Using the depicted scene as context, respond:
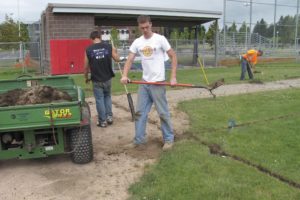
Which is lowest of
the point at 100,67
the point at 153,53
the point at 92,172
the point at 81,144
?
the point at 92,172

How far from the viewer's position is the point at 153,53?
236 inches

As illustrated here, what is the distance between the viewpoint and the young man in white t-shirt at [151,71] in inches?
234

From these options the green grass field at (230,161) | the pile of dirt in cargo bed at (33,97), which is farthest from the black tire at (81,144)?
the green grass field at (230,161)

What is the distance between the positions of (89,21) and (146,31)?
15.7 meters

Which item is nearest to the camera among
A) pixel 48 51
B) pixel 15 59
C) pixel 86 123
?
pixel 86 123

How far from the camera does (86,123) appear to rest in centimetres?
559

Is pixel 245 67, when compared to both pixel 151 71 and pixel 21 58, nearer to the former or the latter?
pixel 151 71

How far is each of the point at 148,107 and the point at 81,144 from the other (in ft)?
4.09

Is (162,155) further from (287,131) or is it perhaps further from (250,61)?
(250,61)

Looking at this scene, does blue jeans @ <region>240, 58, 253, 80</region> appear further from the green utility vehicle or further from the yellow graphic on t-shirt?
the green utility vehicle

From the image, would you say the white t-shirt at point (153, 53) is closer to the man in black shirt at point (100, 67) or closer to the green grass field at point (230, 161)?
the green grass field at point (230, 161)

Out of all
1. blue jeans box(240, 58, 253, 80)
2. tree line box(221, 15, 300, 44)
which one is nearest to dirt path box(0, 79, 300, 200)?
blue jeans box(240, 58, 253, 80)

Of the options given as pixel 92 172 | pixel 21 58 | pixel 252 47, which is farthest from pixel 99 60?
pixel 252 47

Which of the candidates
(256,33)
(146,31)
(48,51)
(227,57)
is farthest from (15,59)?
(146,31)
